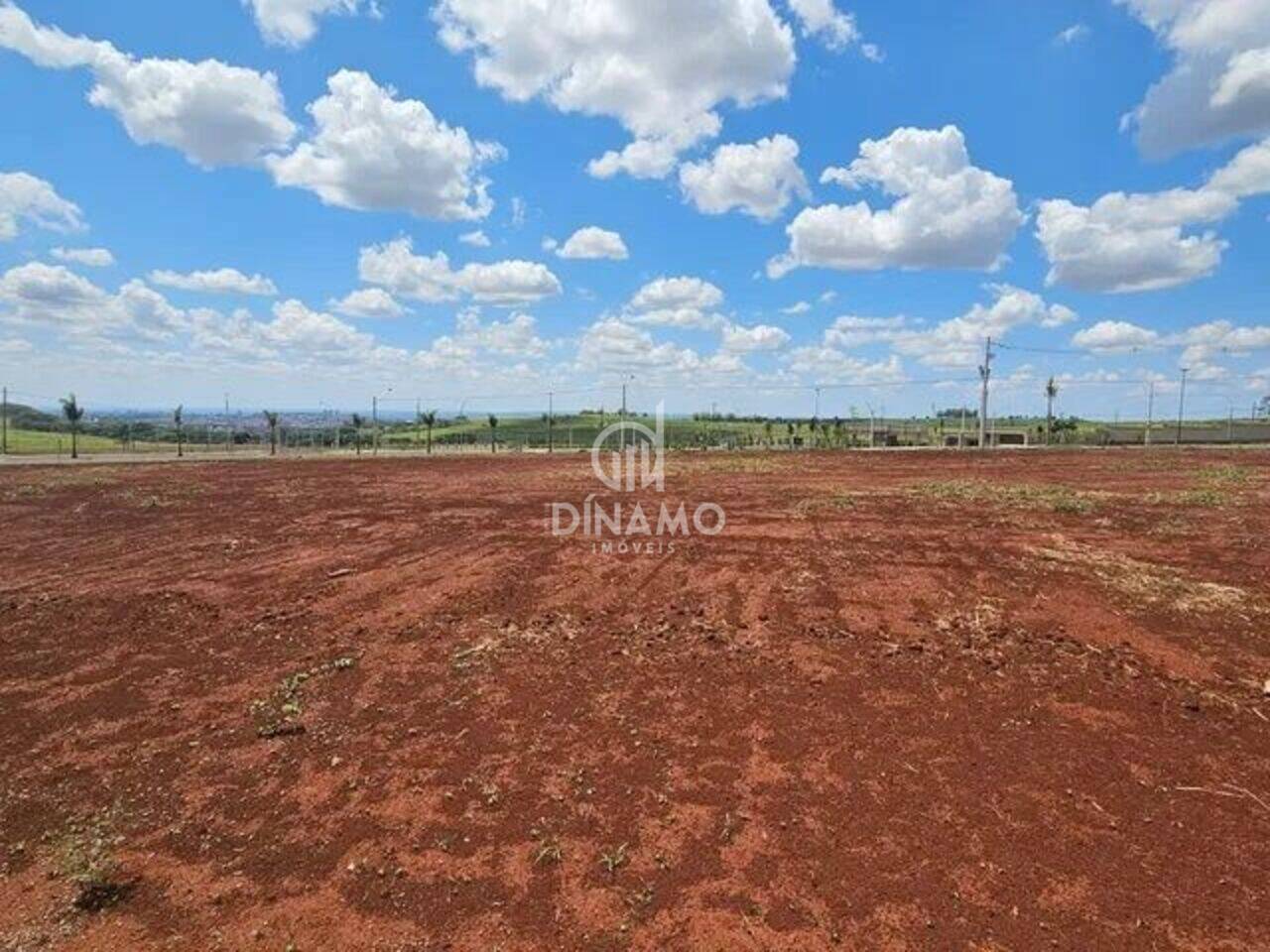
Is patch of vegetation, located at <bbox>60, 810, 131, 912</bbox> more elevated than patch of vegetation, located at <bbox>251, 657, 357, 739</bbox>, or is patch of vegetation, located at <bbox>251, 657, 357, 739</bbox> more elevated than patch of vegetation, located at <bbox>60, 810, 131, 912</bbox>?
patch of vegetation, located at <bbox>251, 657, 357, 739</bbox>

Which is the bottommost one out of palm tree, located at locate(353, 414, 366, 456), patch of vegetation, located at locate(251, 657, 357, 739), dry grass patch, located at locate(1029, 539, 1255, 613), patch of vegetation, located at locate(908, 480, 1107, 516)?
patch of vegetation, located at locate(251, 657, 357, 739)

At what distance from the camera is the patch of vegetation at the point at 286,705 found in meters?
5.53

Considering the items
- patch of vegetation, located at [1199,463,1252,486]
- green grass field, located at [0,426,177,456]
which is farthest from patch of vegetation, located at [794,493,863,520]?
green grass field, located at [0,426,177,456]

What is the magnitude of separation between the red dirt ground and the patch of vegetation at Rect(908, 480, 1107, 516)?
14.8 ft

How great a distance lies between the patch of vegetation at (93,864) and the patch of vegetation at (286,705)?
1.19m

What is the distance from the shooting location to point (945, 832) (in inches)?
164

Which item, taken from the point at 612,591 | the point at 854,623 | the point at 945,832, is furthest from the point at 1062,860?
the point at 612,591

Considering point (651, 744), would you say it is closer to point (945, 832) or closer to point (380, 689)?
point (945, 832)

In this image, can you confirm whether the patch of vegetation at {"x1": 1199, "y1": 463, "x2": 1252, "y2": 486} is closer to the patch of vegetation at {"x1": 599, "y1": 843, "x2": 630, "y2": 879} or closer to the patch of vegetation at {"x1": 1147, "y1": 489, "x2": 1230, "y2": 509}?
the patch of vegetation at {"x1": 1147, "y1": 489, "x2": 1230, "y2": 509}

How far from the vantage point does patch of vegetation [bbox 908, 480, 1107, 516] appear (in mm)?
15388

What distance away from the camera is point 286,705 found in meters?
5.95

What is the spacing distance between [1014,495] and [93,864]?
1862 centimetres

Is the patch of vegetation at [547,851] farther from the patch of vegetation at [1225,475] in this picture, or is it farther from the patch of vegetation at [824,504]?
the patch of vegetation at [1225,475]

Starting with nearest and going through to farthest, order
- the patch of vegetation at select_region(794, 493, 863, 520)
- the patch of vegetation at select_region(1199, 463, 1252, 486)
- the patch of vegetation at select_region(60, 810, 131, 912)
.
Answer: the patch of vegetation at select_region(60, 810, 131, 912) → the patch of vegetation at select_region(794, 493, 863, 520) → the patch of vegetation at select_region(1199, 463, 1252, 486)
